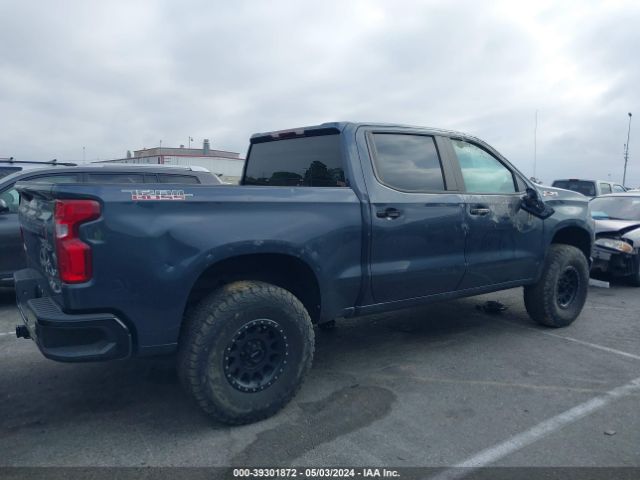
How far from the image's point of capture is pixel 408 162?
4.18 meters

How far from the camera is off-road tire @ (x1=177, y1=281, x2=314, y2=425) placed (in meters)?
3.01

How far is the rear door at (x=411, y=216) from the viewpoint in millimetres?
3822

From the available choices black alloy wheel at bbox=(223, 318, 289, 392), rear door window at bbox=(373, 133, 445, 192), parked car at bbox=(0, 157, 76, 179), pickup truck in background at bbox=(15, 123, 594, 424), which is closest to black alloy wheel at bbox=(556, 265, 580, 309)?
pickup truck in background at bbox=(15, 123, 594, 424)

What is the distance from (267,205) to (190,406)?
4.87 feet

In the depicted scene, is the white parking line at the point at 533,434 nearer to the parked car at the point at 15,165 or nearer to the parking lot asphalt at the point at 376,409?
the parking lot asphalt at the point at 376,409

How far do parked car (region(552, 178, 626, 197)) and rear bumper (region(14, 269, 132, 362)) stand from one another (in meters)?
15.5

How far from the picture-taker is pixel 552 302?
17.2 feet

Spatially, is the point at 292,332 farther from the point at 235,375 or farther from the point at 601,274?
the point at 601,274

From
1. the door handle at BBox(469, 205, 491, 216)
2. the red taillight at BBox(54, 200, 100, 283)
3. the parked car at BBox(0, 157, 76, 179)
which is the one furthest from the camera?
the parked car at BBox(0, 157, 76, 179)

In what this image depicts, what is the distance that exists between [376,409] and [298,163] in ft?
6.80

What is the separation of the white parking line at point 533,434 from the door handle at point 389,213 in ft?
5.43

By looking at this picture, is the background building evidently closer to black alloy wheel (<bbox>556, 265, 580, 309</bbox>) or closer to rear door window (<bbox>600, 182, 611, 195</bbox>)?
rear door window (<bbox>600, 182, 611, 195</bbox>)

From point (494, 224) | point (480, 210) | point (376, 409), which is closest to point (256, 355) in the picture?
point (376, 409)

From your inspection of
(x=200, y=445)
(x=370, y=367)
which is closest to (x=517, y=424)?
(x=370, y=367)
